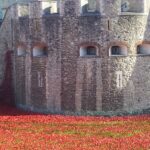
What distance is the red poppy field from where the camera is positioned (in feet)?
55.9

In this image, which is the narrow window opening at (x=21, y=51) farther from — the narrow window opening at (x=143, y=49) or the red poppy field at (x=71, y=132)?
the narrow window opening at (x=143, y=49)

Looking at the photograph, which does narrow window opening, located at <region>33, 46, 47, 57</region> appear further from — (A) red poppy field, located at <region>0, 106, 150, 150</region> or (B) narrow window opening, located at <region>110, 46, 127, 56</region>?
(B) narrow window opening, located at <region>110, 46, 127, 56</region>

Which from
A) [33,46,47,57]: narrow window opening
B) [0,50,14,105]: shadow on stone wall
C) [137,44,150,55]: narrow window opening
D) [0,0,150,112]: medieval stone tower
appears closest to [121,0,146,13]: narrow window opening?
[0,0,150,112]: medieval stone tower

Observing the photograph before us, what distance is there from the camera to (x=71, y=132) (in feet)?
64.4

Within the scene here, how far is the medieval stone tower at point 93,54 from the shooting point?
23.2 metres

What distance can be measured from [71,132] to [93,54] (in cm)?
543

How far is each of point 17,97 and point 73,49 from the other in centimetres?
542

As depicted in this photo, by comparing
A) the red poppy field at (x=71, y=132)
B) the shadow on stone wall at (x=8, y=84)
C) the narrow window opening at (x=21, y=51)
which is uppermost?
the narrow window opening at (x=21, y=51)

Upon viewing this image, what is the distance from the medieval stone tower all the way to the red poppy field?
1.30 metres

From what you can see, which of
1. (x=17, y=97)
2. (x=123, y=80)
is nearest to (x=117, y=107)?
(x=123, y=80)

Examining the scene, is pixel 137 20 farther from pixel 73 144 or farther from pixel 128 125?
pixel 73 144

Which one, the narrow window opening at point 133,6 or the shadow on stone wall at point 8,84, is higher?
the narrow window opening at point 133,6

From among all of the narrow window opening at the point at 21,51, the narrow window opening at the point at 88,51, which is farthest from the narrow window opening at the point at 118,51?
the narrow window opening at the point at 21,51

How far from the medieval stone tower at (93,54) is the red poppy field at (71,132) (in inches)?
51.0
